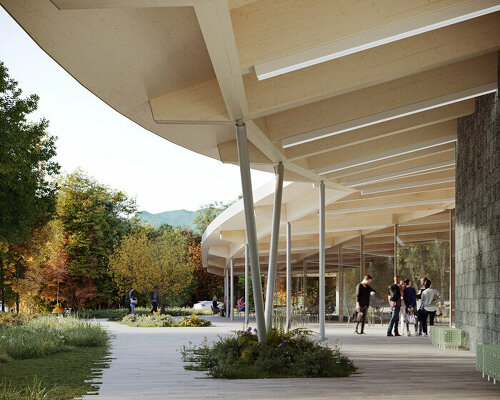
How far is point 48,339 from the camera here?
43.0ft

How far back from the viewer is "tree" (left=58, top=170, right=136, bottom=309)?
141ft

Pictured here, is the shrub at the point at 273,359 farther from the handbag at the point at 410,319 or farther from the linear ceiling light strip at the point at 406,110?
the handbag at the point at 410,319

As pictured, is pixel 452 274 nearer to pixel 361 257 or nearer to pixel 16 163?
pixel 361 257

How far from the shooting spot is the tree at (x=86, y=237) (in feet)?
141

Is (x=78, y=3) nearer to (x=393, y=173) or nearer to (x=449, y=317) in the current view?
(x=393, y=173)

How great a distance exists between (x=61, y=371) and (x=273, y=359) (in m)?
3.00

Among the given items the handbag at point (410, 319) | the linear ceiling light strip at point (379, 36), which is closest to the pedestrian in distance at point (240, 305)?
the handbag at point (410, 319)

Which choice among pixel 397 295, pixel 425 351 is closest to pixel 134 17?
pixel 425 351

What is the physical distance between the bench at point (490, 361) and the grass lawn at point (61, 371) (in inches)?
185

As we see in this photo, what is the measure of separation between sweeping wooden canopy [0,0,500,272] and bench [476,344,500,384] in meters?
3.75

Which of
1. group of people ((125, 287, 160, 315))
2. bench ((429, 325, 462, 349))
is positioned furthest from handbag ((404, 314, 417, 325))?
group of people ((125, 287, 160, 315))

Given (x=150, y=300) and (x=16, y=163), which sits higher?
(x=16, y=163)

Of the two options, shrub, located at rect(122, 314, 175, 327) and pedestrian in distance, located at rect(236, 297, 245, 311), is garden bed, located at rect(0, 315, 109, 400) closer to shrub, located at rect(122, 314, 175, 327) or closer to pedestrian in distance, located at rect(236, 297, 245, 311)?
shrub, located at rect(122, 314, 175, 327)

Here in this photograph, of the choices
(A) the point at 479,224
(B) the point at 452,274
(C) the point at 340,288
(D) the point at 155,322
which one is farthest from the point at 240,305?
(A) the point at 479,224
